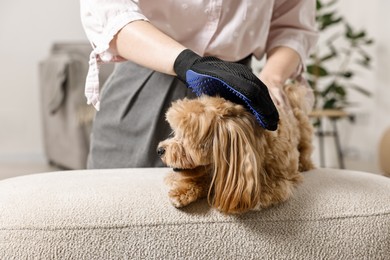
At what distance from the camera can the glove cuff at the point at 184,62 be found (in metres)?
0.98

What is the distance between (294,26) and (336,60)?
349 cm

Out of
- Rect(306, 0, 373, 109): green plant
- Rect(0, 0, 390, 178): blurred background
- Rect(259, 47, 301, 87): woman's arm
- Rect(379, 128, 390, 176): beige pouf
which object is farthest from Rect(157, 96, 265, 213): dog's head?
Rect(0, 0, 390, 178): blurred background

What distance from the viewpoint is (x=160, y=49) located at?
3.48 ft

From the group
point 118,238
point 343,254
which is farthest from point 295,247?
point 118,238

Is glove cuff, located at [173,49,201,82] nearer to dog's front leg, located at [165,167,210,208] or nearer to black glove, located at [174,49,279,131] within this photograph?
black glove, located at [174,49,279,131]

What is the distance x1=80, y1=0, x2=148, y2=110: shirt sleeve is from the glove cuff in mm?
161

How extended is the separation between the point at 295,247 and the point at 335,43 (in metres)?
4.14

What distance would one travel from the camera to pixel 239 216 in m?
0.94

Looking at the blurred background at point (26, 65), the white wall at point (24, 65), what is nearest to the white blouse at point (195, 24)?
the blurred background at point (26, 65)

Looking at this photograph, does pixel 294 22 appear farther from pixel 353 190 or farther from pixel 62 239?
pixel 62 239

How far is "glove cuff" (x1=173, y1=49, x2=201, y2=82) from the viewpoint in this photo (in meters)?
0.98

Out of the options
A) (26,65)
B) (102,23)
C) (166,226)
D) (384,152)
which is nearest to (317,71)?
(384,152)

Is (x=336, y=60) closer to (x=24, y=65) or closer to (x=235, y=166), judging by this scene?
(x=24, y=65)

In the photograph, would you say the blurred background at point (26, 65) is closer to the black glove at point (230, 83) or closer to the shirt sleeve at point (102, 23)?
the shirt sleeve at point (102, 23)
